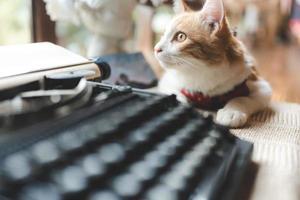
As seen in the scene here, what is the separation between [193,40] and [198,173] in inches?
21.6

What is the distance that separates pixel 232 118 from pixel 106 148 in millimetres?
462

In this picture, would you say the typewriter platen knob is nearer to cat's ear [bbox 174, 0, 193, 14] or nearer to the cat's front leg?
the cat's front leg

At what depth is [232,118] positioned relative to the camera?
763 mm

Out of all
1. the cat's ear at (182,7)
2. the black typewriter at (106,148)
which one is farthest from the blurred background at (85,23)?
the black typewriter at (106,148)

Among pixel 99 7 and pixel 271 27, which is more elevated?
pixel 99 7

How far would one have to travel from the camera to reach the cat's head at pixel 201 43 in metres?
0.85

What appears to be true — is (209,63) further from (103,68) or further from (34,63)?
(34,63)

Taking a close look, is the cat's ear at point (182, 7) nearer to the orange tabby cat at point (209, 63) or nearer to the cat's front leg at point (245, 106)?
the orange tabby cat at point (209, 63)

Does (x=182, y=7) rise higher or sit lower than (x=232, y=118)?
higher

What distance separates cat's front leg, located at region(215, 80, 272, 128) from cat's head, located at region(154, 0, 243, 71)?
0.34 ft

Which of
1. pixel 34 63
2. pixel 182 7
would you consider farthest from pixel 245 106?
pixel 34 63

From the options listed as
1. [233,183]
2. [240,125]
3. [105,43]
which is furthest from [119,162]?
[105,43]

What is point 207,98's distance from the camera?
0.89 m

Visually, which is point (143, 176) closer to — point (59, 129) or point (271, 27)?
point (59, 129)
